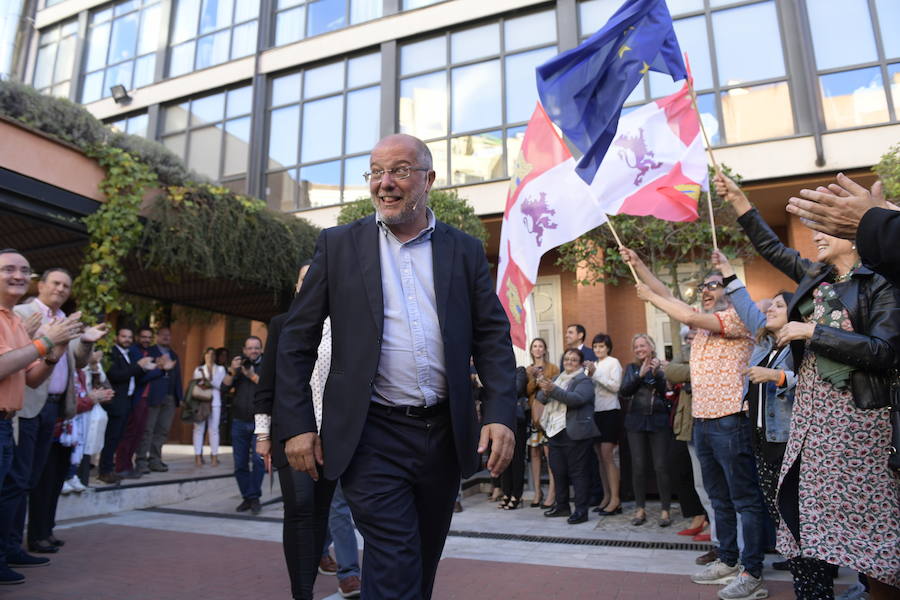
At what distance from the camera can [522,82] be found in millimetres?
14328

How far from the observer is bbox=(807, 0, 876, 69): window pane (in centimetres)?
1203

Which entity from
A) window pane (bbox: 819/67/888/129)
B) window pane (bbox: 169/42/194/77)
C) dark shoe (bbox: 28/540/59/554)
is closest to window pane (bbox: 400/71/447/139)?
window pane (bbox: 169/42/194/77)

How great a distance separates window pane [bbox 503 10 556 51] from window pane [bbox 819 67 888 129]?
5937 millimetres

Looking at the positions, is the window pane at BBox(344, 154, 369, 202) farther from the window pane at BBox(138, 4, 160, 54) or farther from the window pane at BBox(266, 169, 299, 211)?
the window pane at BBox(138, 4, 160, 54)

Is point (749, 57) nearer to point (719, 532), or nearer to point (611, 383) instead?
point (611, 383)

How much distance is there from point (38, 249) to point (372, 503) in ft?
31.9

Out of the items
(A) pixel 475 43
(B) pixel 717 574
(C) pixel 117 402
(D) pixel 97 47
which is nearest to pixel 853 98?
(A) pixel 475 43

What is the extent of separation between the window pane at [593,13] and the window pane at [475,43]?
2.03 m

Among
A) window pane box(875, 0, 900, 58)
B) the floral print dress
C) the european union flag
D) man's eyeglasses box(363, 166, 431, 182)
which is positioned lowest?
the floral print dress

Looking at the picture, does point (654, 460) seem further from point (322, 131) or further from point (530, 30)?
point (322, 131)

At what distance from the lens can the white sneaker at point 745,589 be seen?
12.1 ft

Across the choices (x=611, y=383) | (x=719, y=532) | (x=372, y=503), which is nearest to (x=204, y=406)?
(x=611, y=383)

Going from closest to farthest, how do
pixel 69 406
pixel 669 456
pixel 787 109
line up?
pixel 69 406, pixel 669 456, pixel 787 109

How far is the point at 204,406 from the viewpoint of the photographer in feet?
36.0
